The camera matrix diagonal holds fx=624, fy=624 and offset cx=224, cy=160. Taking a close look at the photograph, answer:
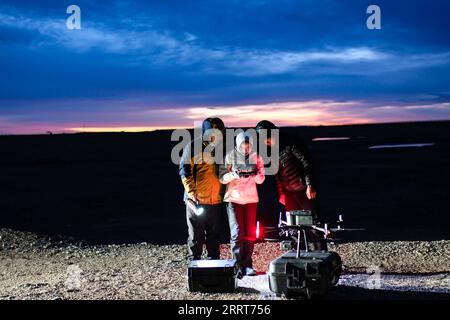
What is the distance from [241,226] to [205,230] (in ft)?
2.04

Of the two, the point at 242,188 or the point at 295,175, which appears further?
the point at 295,175

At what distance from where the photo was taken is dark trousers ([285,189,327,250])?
7543 millimetres

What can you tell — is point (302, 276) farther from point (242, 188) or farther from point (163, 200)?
point (163, 200)

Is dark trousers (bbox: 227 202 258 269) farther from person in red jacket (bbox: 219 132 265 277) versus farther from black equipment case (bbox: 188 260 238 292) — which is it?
black equipment case (bbox: 188 260 238 292)

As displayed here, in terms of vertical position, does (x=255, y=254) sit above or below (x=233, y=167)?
below

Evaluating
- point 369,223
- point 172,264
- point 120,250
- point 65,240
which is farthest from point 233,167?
point 369,223

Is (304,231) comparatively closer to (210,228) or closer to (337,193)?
(210,228)

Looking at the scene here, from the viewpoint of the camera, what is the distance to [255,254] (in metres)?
9.80

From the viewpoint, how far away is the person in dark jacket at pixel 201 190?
24.5 feet

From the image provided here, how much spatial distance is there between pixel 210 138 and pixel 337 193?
1415cm

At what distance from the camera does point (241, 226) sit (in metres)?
7.39

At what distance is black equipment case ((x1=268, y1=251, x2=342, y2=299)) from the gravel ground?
33cm

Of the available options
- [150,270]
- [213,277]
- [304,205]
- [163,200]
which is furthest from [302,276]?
[163,200]
